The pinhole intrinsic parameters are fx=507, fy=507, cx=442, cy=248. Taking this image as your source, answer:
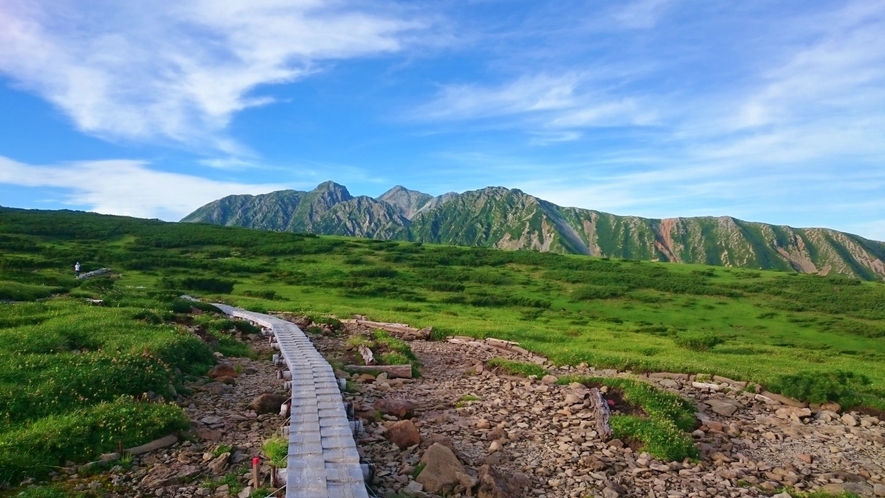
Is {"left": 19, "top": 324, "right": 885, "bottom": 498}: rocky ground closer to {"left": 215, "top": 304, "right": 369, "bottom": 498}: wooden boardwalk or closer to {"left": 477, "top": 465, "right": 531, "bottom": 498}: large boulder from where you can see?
{"left": 477, "top": 465, "right": 531, "bottom": 498}: large boulder

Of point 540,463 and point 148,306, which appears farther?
point 148,306

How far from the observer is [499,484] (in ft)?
37.8

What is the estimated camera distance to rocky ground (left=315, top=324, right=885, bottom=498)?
40.6 ft

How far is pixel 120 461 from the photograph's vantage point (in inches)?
465

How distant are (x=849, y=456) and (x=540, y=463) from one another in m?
9.65

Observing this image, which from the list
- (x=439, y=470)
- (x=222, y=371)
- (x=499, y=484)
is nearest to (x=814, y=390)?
(x=499, y=484)

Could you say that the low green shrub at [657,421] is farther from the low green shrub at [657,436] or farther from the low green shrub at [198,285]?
the low green shrub at [198,285]

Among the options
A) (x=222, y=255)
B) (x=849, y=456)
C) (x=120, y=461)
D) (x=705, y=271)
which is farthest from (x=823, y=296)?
(x=222, y=255)

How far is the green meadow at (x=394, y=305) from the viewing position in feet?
59.2

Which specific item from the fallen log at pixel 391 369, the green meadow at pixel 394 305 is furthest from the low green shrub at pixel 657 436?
the fallen log at pixel 391 369

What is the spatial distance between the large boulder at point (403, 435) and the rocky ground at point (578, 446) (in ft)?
0.09

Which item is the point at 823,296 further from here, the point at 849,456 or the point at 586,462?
the point at 586,462

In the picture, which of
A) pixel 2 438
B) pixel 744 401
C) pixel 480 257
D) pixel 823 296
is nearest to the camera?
pixel 2 438

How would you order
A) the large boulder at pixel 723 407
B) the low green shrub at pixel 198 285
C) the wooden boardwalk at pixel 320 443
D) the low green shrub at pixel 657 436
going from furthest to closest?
the low green shrub at pixel 198 285 < the large boulder at pixel 723 407 < the low green shrub at pixel 657 436 < the wooden boardwalk at pixel 320 443
